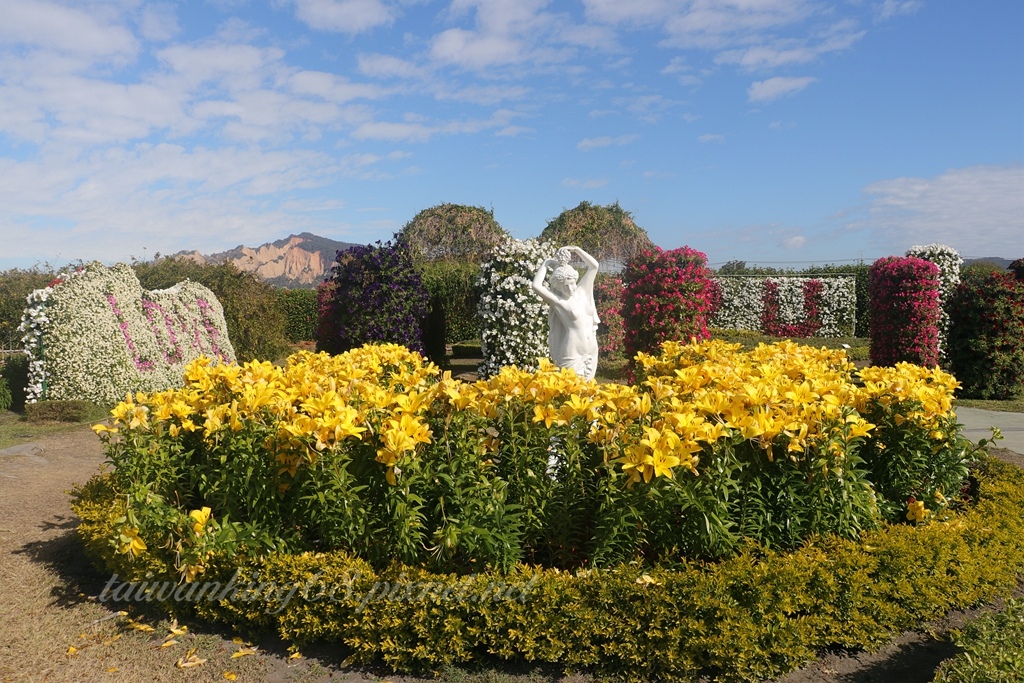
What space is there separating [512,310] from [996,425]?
717cm

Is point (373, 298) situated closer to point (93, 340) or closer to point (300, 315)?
point (93, 340)

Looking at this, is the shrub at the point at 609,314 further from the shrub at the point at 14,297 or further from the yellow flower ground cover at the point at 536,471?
the shrub at the point at 14,297

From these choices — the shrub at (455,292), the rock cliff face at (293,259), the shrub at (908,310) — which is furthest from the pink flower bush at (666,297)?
the rock cliff face at (293,259)

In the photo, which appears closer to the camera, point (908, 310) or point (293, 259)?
point (908, 310)

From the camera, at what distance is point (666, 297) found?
11625 mm

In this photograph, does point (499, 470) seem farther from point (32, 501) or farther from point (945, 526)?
point (32, 501)

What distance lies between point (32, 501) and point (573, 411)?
5364 millimetres

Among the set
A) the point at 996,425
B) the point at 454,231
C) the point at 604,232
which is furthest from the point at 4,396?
the point at 604,232

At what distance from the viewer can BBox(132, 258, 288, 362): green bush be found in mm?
15430

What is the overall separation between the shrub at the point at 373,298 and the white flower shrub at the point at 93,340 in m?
3.07

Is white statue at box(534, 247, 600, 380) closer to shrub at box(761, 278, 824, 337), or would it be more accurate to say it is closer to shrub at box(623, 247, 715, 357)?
shrub at box(623, 247, 715, 357)

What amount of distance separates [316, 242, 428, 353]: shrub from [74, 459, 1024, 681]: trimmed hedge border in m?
8.68

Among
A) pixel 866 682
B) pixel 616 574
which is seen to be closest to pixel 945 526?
pixel 866 682

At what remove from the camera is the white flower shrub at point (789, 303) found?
20.4m
